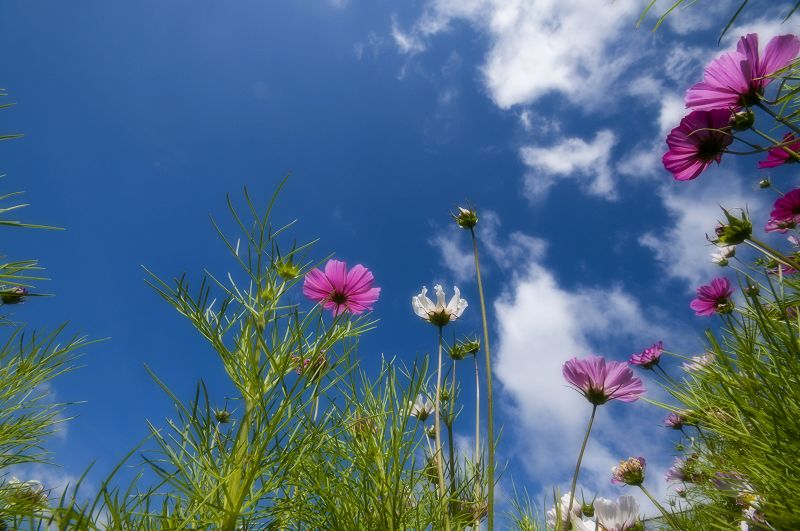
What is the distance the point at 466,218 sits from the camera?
101 centimetres

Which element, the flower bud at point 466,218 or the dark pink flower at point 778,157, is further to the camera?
the flower bud at point 466,218

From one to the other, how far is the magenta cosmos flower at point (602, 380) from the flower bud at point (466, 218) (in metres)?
0.35

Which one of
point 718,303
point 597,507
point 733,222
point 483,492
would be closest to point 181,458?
point 483,492

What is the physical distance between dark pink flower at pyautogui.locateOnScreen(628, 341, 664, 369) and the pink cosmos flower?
0.32 meters

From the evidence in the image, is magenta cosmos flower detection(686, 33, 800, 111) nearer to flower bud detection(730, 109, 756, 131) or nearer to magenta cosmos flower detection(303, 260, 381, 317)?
flower bud detection(730, 109, 756, 131)

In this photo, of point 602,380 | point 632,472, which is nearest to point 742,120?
point 602,380

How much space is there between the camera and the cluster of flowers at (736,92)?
0.57 metres

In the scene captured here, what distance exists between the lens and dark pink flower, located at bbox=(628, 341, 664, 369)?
62.4 inches

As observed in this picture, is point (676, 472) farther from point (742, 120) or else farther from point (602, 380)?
point (742, 120)

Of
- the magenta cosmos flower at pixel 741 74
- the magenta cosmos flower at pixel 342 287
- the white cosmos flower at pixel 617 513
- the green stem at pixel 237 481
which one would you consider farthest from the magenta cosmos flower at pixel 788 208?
the green stem at pixel 237 481

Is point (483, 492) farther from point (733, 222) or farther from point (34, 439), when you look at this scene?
point (34, 439)

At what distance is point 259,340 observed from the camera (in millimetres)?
521

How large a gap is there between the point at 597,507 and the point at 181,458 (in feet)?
2.39

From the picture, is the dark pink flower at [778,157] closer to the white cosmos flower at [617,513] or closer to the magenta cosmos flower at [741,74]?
the magenta cosmos flower at [741,74]
